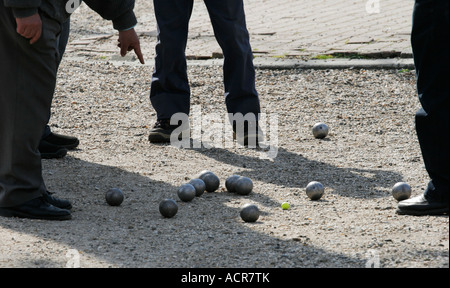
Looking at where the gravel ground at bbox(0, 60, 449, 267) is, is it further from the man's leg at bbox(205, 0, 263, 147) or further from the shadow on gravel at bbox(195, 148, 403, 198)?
the man's leg at bbox(205, 0, 263, 147)

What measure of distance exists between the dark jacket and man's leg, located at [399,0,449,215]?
197 cm

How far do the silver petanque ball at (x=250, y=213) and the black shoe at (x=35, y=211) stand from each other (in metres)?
1.11

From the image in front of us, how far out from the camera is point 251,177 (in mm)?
5762

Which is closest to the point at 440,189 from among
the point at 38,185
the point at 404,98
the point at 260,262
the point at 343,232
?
the point at 343,232

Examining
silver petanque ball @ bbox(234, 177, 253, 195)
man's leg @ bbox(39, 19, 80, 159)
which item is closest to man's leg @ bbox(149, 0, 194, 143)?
man's leg @ bbox(39, 19, 80, 159)

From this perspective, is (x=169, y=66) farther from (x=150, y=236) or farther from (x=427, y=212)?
(x=427, y=212)

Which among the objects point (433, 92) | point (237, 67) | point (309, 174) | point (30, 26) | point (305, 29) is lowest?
point (309, 174)

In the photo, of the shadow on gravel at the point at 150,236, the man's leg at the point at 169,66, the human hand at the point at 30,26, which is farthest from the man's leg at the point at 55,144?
the human hand at the point at 30,26

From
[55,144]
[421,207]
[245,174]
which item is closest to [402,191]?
[421,207]

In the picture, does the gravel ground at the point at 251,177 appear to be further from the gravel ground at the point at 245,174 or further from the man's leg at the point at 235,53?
the man's leg at the point at 235,53

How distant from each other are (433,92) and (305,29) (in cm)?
612

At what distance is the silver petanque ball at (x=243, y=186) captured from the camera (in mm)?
5289

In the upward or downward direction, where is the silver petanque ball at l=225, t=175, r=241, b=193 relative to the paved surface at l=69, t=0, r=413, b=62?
downward

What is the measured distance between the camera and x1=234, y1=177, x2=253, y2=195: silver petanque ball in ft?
17.4
